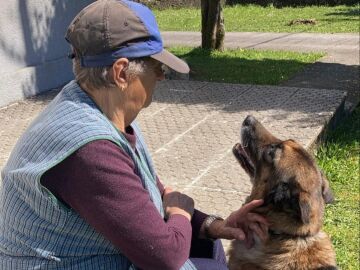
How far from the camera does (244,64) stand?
11.7m

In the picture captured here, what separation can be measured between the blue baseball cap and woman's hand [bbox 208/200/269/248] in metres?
1.03

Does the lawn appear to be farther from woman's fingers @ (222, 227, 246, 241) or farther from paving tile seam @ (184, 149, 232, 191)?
woman's fingers @ (222, 227, 246, 241)

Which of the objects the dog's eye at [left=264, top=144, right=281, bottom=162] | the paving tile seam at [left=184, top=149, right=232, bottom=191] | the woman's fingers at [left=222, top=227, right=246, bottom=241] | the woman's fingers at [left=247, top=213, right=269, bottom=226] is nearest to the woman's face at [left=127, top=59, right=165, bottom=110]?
the woman's fingers at [left=222, top=227, right=246, bottom=241]

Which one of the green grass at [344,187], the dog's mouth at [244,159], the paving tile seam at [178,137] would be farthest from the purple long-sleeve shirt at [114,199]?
the paving tile seam at [178,137]

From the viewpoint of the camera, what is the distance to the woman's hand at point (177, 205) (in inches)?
92.7

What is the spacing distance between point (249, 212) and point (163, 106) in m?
5.68

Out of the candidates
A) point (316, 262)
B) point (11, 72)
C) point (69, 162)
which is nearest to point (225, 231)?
point (316, 262)

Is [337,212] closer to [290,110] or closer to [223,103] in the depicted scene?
[290,110]

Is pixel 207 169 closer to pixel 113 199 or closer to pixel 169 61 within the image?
pixel 169 61

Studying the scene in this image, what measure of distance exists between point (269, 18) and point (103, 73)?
20.8 m

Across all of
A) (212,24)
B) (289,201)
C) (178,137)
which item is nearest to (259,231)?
(289,201)

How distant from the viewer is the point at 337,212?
520cm

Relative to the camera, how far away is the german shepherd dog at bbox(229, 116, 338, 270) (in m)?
2.83

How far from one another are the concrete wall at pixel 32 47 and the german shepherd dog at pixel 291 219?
644 centimetres
